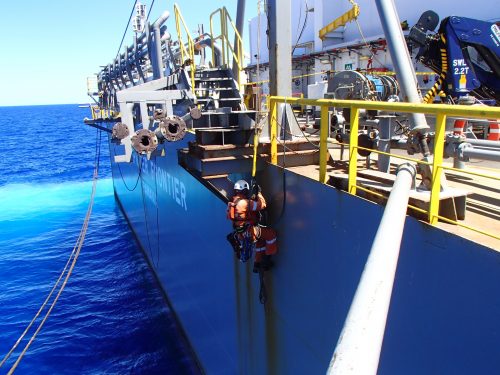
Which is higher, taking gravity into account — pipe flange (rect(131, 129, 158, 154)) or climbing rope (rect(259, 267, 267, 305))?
pipe flange (rect(131, 129, 158, 154))

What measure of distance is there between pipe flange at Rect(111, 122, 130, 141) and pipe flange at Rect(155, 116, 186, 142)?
0.78 meters

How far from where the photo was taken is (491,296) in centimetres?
284

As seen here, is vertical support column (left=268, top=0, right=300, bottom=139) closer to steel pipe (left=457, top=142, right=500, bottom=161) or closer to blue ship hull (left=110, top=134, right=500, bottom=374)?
blue ship hull (left=110, top=134, right=500, bottom=374)

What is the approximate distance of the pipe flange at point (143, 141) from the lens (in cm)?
641

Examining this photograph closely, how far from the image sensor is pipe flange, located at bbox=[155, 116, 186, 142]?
6.27 m

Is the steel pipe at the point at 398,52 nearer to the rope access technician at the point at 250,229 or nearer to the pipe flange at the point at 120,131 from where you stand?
the rope access technician at the point at 250,229

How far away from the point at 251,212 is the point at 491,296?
10.1 feet

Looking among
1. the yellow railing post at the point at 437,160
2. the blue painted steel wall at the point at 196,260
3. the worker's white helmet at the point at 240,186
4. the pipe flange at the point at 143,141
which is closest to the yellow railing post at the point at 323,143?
the worker's white helmet at the point at 240,186

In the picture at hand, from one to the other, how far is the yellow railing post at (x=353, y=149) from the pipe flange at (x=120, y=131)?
163 inches

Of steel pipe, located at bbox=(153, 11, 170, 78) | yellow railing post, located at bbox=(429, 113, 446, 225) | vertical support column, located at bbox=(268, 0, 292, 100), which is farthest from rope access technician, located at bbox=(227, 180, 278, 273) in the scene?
steel pipe, located at bbox=(153, 11, 170, 78)

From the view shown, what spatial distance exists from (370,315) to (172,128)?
214 inches

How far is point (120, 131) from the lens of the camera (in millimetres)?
6688

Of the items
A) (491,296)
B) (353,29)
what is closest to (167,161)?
(491,296)

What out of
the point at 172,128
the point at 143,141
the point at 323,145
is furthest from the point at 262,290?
the point at 143,141
